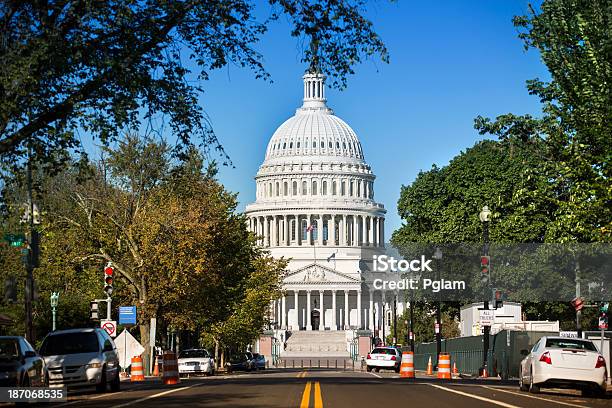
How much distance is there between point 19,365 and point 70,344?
6.92 m

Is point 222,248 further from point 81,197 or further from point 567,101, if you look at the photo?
point 567,101

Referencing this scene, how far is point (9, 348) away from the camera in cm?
2541

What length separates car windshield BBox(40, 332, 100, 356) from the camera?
3141 cm

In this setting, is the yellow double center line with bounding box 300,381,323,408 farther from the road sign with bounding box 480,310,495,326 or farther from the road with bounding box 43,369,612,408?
the road sign with bounding box 480,310,495,326

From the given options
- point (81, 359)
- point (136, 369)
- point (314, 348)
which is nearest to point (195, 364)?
point (136, 369)

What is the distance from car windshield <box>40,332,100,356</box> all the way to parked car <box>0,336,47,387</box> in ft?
14.2

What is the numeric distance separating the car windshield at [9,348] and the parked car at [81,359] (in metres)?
4.95

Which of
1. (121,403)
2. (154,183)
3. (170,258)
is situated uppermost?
(154,183)

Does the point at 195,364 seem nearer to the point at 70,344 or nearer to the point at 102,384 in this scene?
the point at 70,344

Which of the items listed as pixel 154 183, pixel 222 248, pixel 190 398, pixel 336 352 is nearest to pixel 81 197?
pixel 154 183

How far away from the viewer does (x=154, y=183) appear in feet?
210

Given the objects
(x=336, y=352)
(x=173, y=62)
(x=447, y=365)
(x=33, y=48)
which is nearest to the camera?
(x=33, y=48)

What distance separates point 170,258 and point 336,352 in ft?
426

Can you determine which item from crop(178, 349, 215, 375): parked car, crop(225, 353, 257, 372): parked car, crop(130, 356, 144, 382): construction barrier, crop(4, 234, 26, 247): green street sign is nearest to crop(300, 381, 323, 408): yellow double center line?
crop(4, 234, 26, 247): green street sign
